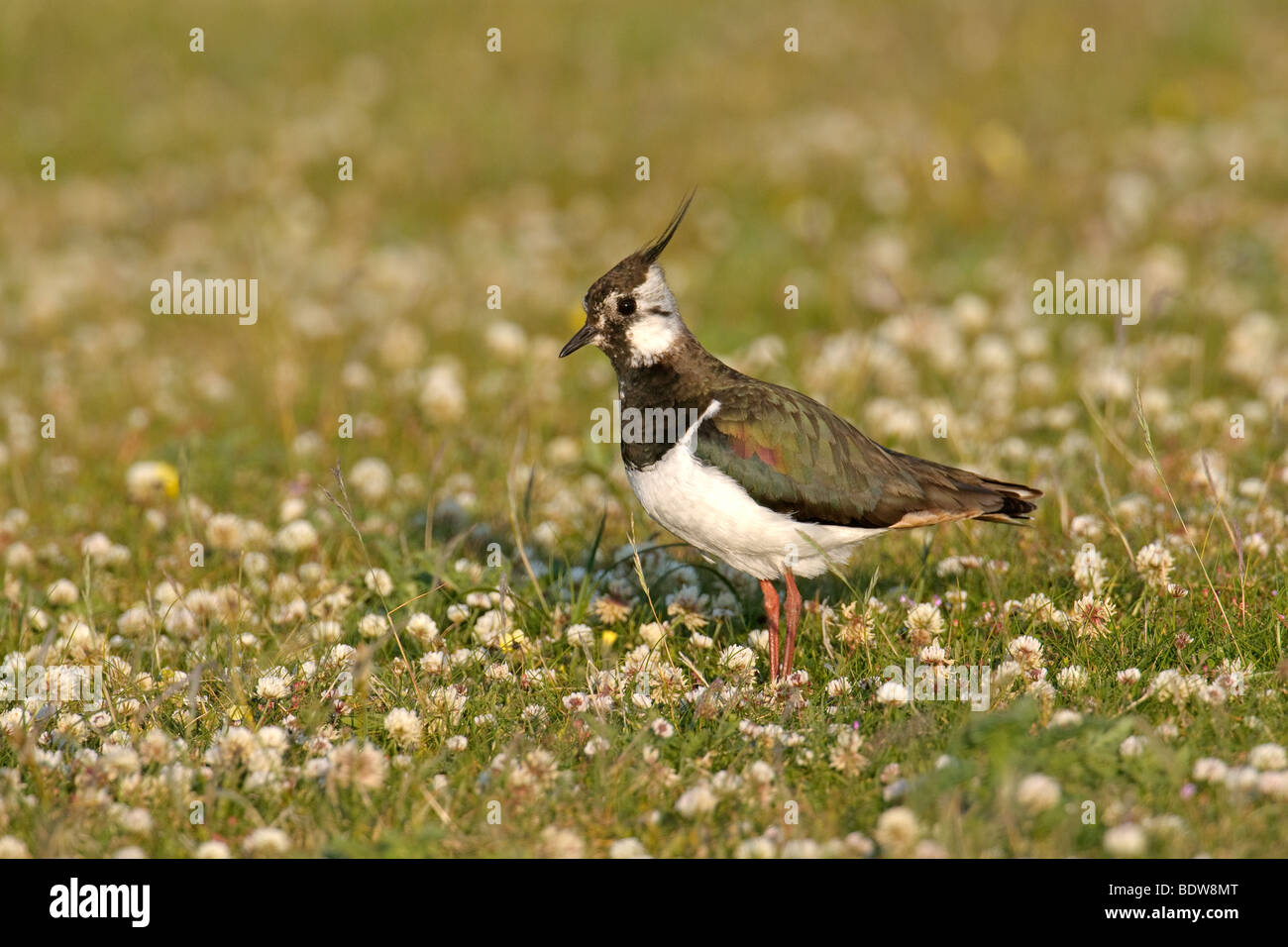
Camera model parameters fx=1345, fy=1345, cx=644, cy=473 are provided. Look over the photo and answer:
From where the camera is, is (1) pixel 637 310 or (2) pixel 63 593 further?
(2) pixel 63 593

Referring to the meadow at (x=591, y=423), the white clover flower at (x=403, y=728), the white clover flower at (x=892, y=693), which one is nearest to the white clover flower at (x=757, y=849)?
the meadow at (x=591, y=423)

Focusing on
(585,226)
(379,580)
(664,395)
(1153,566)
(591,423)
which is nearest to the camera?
(664,395)

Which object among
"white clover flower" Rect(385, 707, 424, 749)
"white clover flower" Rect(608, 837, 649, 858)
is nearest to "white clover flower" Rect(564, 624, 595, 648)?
"white clover flower" Rect(385, 707, 424, 749)

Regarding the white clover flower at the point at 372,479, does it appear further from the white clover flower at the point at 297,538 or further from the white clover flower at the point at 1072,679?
the white clover flower at the point at 1072,679

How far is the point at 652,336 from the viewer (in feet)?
19.7

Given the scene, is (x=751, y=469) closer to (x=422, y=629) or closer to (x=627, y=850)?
(x=422, y=629)

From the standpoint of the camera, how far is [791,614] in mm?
5863

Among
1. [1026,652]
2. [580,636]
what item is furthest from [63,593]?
[1026,652]

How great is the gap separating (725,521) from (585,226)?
25.9 ft

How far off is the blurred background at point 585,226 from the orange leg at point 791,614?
1.89 meters

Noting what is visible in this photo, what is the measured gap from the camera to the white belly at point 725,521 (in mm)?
5578

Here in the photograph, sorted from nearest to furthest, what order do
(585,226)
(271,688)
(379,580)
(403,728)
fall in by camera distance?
(403,728) < (271,688) < (379,580) < (585,226)

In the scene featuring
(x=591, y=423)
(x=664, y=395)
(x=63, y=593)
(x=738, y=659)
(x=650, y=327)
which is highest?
(x=650, y=327)

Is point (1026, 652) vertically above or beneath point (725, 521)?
beneath
